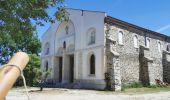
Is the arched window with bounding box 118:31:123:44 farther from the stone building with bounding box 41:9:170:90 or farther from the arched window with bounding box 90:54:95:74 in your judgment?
the arched window with bounding box 90:54:95:74

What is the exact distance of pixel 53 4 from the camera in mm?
11219

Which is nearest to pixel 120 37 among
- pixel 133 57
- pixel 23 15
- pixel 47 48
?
pixel 133 57

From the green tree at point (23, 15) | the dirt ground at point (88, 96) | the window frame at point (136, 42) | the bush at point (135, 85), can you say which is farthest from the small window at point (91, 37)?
the green tree at point (23, 15)

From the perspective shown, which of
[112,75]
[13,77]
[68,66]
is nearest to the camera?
[13,77]

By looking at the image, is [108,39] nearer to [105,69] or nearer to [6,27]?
[105,69]

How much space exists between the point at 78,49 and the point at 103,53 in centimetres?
469

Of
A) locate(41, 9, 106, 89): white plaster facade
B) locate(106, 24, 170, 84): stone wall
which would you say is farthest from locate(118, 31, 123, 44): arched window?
locate(41, 9, 106, 89): white plaster facade

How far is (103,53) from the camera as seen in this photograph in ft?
89.8

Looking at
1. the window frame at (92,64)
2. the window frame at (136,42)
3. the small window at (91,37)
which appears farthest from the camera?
the window frame at (136,42)

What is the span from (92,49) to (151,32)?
1021cm

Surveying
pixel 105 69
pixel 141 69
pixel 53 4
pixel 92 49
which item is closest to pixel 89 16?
pixel 92 49

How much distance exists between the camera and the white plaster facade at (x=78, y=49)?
91.9 feet

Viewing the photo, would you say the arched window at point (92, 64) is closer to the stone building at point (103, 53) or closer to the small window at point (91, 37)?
the stone building at point (103, 53)

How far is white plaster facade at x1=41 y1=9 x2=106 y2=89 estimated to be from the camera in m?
28.0
